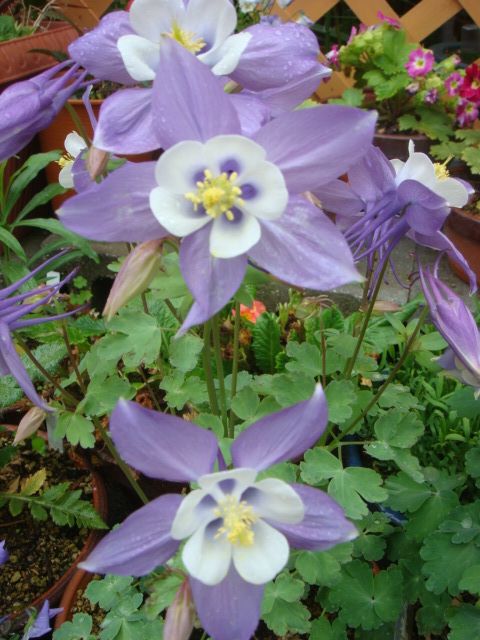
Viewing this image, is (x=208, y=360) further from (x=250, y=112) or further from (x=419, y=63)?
(x=419, y=63)

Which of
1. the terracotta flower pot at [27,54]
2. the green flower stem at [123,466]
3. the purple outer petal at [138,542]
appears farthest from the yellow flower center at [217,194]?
the terracotta flower pot at [27,54]

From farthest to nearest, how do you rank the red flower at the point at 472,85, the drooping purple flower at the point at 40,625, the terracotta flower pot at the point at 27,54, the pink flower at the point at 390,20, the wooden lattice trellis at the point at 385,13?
the wooden lattice trellis at the point at 385,13 → the pink flower at the point at 390,20 → the red flower at the point at 472,85 → the terracotta flower pot at the point at 27,54 → the drooping purple flower at the point at 40,625

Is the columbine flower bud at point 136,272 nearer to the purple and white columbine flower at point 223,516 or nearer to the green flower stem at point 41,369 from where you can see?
the purple and white columbine flower at point 223,516

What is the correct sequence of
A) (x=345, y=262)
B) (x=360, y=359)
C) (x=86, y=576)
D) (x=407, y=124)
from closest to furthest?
(x=345, y=262), (x=360, y=359), (x=86, y=576), (x=407, y=124)

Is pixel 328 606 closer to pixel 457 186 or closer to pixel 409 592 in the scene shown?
pixel 409 592

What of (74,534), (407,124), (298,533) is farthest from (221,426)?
(407,124)

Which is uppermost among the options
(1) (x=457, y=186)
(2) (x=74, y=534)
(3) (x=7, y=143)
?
(3) (x=7, y=143)

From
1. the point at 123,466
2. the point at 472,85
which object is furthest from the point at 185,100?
the point at 472,85
